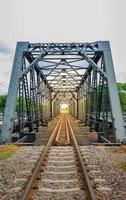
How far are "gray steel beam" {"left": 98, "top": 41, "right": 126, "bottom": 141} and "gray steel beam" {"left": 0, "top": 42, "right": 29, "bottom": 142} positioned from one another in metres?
4.34

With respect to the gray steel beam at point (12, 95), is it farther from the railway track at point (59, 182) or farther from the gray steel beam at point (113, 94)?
the railway track at point (59, 182)

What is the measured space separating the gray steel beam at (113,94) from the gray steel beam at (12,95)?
434cm

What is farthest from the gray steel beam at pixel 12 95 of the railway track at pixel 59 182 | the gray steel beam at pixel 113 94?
the railway track at pixel 59 182

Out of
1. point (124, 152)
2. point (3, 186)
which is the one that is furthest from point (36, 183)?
point (124, 152)

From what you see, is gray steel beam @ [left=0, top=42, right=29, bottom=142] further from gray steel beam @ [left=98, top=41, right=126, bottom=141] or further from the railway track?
the railway track

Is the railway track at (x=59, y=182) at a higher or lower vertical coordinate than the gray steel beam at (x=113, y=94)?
lower

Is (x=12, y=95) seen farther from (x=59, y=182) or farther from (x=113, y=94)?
(x=59, y=182)

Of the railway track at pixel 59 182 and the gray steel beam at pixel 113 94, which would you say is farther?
the gray steel beam at pixel 113 94

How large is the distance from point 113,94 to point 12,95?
488cm

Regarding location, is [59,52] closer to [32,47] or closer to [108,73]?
[32,47]

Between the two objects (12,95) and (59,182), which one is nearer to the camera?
(59,182)

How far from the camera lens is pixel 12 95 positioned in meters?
16.0

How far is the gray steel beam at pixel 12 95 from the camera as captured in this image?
14969 millimetres

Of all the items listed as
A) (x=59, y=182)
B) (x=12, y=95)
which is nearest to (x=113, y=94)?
(x=12, y=95)
